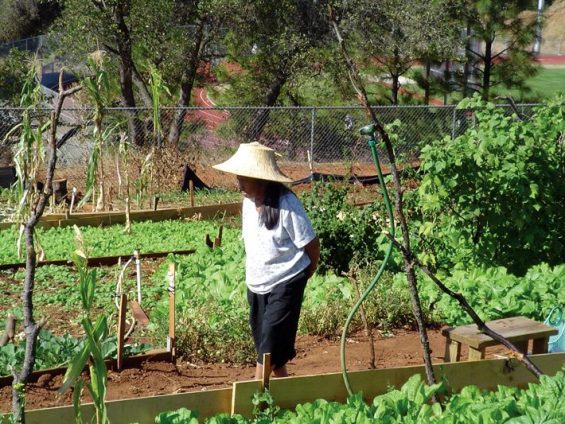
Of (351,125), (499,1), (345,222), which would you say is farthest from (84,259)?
(499,1)

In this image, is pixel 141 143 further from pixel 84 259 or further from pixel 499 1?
pixel 84 259

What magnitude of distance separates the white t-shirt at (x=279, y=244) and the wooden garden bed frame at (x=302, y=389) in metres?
0.75

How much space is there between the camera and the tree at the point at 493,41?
20.1 m

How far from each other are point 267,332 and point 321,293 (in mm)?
1971

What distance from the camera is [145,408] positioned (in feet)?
14.6

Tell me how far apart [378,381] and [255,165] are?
1430 millimetres

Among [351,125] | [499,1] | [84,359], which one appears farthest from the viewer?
[499,1]

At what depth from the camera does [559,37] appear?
60.6 meters

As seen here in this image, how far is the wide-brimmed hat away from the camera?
533cm

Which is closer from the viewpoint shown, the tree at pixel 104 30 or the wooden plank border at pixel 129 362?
the wooden plank border at pixel 129 362

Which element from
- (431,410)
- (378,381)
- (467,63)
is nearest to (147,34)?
(467,63)

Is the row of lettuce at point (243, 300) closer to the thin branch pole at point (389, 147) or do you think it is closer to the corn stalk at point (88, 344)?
the thin branch pole at point (389, 147)

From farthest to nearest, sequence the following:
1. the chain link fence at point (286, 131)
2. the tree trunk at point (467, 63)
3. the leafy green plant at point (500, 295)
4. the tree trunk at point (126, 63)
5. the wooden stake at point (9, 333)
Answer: the tree trunk at point (467, 63)
the chain link fence at point (286, 131)
the tree trunk at point (126, 63)
the leafy green plant at point (500, 295)
the wooden stake at point (9, 333)

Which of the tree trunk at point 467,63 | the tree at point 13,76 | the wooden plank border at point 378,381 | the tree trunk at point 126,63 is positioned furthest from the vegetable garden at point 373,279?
the tree trunk at point 467,63
